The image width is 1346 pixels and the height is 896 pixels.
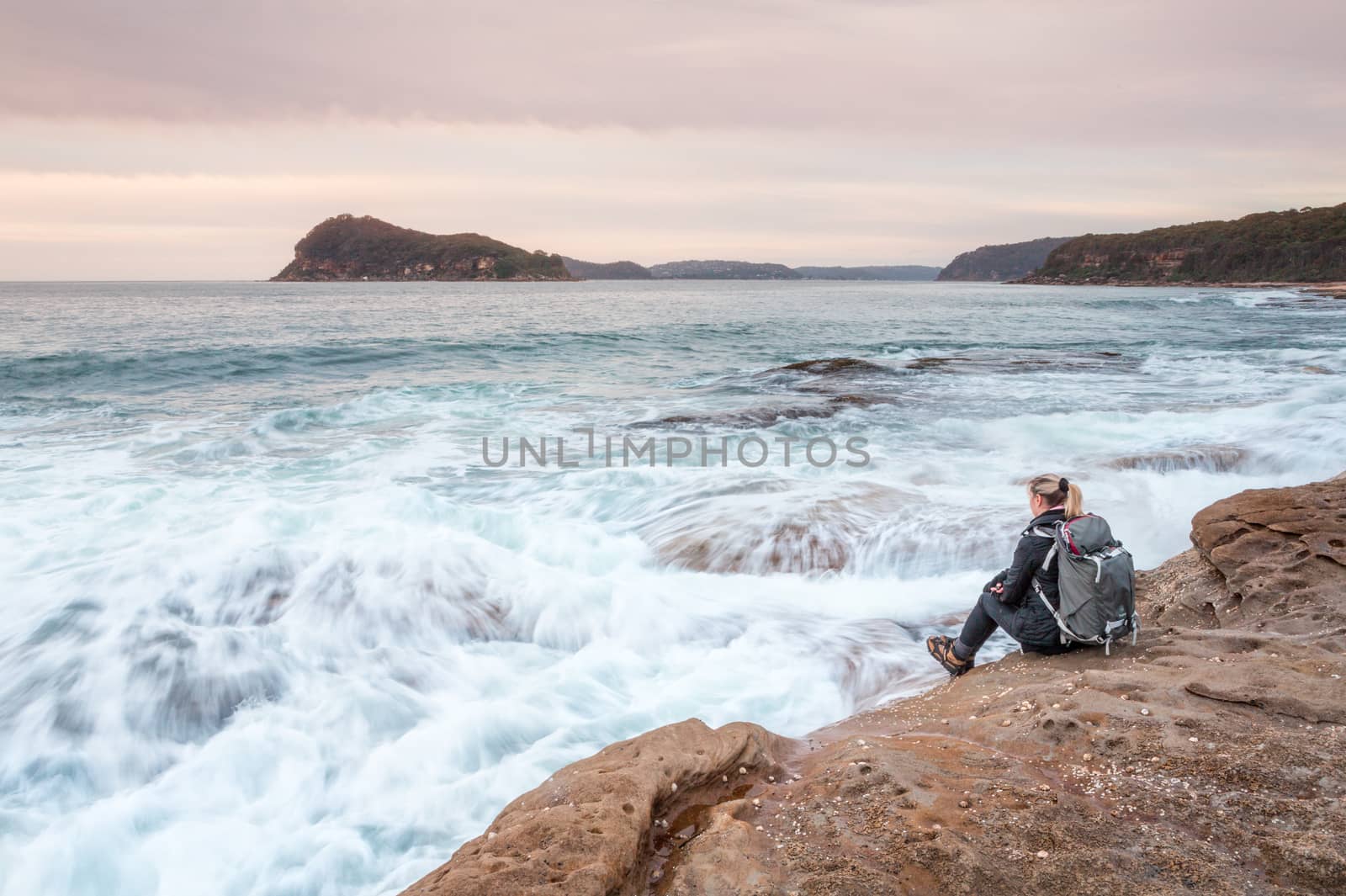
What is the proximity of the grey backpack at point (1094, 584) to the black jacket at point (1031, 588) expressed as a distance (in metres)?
0.08

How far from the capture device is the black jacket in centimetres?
423

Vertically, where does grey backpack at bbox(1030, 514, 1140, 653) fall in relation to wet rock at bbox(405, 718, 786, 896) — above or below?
above

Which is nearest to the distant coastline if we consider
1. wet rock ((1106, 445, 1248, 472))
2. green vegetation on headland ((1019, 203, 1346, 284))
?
green vegetation on headland ((1019, 203, 1346, 284))

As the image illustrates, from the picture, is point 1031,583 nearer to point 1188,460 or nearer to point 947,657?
point 947,657

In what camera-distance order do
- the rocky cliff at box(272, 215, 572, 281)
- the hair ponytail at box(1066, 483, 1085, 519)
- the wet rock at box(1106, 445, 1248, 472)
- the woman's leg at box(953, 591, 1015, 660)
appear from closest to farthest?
the hair ponytail at box(1066, 483, 1085, 519)
the woman's leg at box(953, 591, 1015, 660)
the wet rock at box(1106, 445, 1248, 472)
the rocky cliff at box(272, 215, 572, 281)

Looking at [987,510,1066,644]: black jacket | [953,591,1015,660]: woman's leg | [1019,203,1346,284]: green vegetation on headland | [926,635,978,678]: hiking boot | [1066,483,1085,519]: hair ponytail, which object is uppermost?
[1019,203,1346,284]: green vegetation on headland

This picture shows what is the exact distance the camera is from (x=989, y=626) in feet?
15.0

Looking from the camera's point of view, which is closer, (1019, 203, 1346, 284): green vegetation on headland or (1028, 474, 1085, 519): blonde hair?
(1028, 474, 1085, 519): blonde hair

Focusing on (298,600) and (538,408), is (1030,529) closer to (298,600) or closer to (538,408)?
(298,600)

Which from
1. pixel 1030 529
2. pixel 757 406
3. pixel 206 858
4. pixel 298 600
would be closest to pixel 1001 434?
pixel 757 406

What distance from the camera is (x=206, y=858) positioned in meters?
3.68

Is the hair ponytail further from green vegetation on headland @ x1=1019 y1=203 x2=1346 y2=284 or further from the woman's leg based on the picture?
green vegetation on headland @ x1=1019 y1=203 x2=1346 y2=284

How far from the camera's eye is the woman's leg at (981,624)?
Result: 445 centimetres

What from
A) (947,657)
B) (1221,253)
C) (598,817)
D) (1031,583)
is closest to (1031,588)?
(1031,583)
